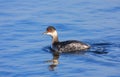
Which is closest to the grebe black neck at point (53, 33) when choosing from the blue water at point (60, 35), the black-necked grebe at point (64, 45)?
the black-necked grebe at point (64, 45)

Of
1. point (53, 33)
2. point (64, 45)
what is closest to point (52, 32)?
point (53, 33)

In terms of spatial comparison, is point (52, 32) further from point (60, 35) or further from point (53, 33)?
point (60, 35)

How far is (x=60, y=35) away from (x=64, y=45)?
7.74 ft

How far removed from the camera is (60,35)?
27516 millimetres

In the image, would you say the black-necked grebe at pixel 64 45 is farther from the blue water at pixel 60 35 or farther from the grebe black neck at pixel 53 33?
the blue water at pixel 60 35

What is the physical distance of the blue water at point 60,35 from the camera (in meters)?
22.1

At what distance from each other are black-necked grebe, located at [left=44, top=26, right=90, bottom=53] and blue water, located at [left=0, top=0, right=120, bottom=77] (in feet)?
1.30

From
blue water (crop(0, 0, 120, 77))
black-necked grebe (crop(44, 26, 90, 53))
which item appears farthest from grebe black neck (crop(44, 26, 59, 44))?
blue water (crop(0, 0, 120, 77))

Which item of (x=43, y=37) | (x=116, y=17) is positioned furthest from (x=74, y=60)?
(x=116, y=17)

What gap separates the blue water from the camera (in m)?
22.1

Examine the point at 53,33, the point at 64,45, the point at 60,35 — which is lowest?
the point at 64,45

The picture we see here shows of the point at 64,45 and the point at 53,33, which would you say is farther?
the point at 53,33

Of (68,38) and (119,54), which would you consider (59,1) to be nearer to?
(68,38)

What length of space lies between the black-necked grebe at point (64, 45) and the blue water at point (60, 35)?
0.40 meters
